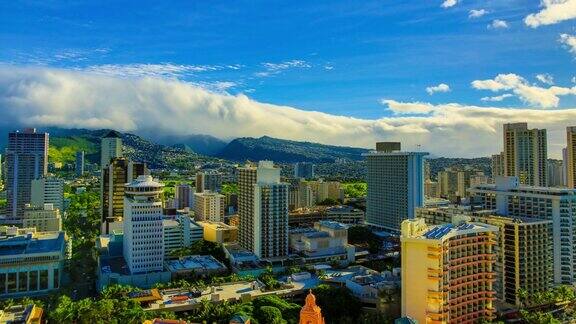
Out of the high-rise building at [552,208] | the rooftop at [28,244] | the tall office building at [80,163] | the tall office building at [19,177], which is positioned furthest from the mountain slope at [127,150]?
the high-rise building at [552,208]

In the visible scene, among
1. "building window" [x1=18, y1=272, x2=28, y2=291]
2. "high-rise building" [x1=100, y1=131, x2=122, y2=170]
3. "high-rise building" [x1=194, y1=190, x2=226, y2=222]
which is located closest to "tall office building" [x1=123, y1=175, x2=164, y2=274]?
"building window" [x1=18, y1=272, x2=28, y2=291]

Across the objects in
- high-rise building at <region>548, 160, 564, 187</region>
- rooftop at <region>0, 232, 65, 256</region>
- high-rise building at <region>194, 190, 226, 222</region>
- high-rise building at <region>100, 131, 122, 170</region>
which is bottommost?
rooftop at <region>0, 232, 65, 256</region>

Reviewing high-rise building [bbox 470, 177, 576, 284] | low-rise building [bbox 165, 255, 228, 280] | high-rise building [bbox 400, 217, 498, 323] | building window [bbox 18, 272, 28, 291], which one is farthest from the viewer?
low-rise building [bbox 165, 255, 228, 280]

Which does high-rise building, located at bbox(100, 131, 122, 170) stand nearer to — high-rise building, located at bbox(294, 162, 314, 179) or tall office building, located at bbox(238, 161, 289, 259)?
tall office building, located at bbox(238, 161, 289, 259)

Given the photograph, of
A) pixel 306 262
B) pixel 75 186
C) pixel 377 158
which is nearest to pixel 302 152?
pixel 75 186

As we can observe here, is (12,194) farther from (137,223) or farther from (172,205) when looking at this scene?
(137,223)

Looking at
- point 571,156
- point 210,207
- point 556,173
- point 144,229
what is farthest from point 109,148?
point 556,173

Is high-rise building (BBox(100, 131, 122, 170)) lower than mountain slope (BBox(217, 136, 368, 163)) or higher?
lower
